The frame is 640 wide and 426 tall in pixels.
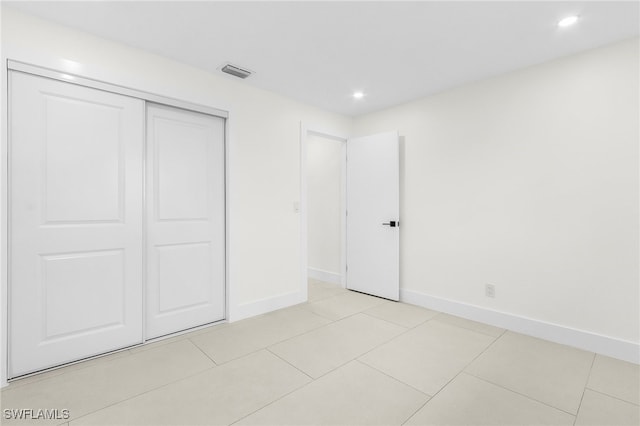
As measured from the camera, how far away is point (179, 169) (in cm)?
283

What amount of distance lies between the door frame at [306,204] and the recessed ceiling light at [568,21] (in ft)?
8.23

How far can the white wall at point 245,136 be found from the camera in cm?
220

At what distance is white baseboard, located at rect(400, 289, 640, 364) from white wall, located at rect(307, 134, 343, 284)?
59.0 inches

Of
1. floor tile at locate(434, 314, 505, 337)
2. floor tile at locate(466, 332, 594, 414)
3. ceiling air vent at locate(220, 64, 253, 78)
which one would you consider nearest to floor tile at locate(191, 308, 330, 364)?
floor tile at locate(434, 314, 505, 337)

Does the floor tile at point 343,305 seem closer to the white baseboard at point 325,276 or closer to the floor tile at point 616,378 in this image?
the white baseboard at point 325,276

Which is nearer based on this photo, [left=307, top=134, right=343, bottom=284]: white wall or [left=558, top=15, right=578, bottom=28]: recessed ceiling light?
[left=558, top=15, right=578, bottom=28]: recessed ceiling light

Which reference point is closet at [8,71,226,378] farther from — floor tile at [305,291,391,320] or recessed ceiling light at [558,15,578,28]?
recessed ceiling light at [558,15,578,28]

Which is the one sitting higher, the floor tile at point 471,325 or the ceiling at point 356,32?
the ceiling at point 356,32

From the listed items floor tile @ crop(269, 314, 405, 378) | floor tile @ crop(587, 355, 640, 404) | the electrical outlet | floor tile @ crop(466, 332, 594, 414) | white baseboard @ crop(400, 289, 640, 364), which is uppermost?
the electrical outlet

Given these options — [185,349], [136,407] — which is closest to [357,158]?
[185,349]

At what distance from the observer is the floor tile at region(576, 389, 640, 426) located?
1651 mm

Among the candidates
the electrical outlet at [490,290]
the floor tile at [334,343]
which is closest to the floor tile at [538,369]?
the electrical outlet at [490,290]

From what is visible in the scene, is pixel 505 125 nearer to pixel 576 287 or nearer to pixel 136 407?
pixel 576 287

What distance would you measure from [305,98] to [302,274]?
7.04 feet
